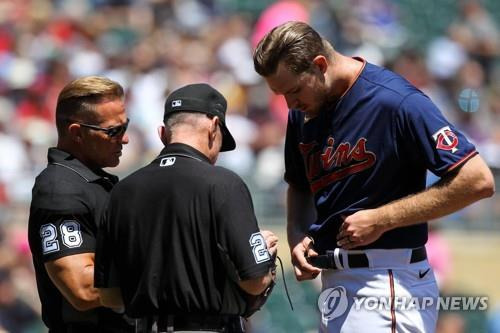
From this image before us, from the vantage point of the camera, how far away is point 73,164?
4.13m

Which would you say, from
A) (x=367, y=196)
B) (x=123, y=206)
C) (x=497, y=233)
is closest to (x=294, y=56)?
(x=367, y=196)

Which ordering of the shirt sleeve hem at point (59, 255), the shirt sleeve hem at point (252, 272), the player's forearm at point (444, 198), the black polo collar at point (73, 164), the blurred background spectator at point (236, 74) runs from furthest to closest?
the blurred background spectator at point (236, 74) < the black polo collar at point (73, 164) < the shirt sleeve hem at point (59, 255) < the player's forearm at point (444, 198) < the shirt sleeve hem at point (252, 272)

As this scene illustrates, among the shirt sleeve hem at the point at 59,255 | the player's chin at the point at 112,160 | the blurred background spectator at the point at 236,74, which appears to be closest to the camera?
the shirt sleeve hem at the point at 59,255

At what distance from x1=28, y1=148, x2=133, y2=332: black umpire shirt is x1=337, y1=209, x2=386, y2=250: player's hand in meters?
1.03

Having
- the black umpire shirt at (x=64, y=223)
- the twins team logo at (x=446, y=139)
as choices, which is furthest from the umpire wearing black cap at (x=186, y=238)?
the twins team logo at (x=446, y=139)

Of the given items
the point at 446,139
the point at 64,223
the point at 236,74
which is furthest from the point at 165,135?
the point at 236,74

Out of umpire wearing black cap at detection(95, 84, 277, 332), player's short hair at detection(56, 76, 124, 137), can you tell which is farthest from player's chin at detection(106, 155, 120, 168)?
umpire wearing black cap at detection(95, 84, 277, 332)

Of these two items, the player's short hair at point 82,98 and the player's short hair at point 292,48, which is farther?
the player's short hair at point 82,98

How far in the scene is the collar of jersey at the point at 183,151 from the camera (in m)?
3.70

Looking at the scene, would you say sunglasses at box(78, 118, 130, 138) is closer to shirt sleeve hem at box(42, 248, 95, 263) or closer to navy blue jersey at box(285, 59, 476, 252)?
shirt sleeve hem at box(42, 248, 95, 263)

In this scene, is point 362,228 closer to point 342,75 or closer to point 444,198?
point 444,198

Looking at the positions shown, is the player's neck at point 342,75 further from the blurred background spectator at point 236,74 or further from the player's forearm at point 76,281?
the blurred background spectator at point 236,74

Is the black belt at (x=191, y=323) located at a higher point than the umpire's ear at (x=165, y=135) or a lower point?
lower

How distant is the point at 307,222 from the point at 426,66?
7264 millimetres
